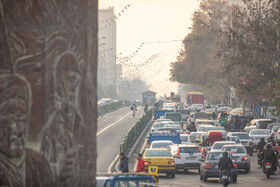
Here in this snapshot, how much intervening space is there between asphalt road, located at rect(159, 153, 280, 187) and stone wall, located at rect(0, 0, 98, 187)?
17.2 metres

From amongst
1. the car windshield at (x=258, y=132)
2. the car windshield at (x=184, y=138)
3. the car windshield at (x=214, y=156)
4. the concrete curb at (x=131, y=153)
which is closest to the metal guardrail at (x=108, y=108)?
the concrete curb at (x=131, y=153)

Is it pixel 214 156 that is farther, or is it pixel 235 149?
pixel 235 149

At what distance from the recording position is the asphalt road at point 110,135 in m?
40.7

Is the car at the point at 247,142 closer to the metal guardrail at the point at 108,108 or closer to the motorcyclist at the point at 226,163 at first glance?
the motorcyclist at the point at 226,163

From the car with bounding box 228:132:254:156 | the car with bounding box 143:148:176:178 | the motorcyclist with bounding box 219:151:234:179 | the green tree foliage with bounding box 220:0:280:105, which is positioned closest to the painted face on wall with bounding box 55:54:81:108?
the motorcyclist with bounding box 219:151:234:179

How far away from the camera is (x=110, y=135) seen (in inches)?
2400

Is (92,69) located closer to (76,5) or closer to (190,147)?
(76,5)

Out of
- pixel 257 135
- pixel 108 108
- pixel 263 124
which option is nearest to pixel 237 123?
pixel 263 124

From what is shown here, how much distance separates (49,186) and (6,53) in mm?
1537

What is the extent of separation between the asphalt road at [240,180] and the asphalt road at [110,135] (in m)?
4.35

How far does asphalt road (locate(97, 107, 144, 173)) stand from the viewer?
4069cm

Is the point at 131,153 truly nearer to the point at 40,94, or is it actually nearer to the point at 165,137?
the point at 165,137

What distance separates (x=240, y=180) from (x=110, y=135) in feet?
109

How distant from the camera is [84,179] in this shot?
812 cm
